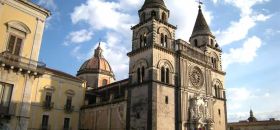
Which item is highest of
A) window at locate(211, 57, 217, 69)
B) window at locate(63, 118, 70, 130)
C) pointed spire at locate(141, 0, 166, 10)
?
pointed spire at locate(141, 0, 166, 10)

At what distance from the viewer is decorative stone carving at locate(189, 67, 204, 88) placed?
30.4 metres

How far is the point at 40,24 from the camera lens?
834 inches

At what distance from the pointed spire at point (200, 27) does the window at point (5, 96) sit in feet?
80.4

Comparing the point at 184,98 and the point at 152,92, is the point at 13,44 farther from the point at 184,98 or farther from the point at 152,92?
the point at 184,98

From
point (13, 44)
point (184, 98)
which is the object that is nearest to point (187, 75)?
point (184, 98)

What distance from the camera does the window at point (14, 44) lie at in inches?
747

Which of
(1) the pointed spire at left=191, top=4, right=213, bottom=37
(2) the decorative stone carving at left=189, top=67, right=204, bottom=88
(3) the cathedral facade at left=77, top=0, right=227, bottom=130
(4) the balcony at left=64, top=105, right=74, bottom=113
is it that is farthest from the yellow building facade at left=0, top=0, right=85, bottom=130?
(1) the pointed spire at left=191, top=4, right=213, bottom=37

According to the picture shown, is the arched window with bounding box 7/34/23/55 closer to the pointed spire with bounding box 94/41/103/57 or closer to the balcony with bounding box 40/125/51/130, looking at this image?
the balcony with bounding box 40/125/51/130

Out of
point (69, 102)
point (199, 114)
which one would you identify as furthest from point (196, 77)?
point (69, 102)

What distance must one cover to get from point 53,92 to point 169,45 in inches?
567

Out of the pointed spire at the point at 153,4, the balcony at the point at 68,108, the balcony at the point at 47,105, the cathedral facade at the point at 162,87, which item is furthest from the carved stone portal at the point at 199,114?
the balcony at the point at 47,105

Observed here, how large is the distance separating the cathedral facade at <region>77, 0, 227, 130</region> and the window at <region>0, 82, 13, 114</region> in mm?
11651

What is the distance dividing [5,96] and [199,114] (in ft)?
60.3

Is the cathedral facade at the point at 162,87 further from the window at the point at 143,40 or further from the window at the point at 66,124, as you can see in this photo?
the window at the point at 66,124
